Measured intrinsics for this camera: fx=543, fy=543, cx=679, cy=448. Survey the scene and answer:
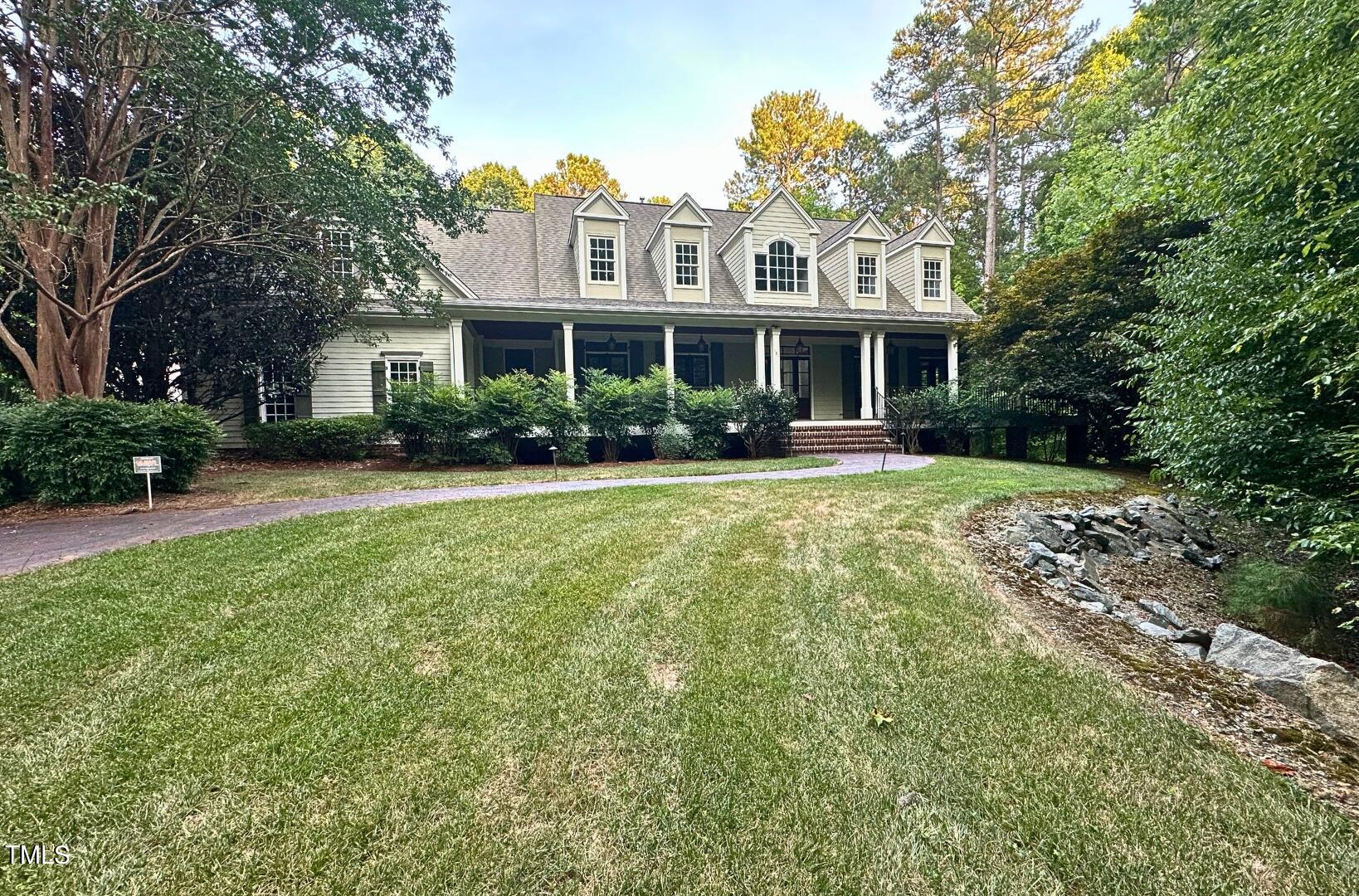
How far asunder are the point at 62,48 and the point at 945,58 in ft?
75.9

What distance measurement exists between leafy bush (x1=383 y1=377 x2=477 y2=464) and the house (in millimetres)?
1881

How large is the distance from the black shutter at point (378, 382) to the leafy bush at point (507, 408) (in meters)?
3.60

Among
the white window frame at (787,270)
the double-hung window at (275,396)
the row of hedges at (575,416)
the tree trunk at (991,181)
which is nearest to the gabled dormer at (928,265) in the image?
the white window frame at (787,270)

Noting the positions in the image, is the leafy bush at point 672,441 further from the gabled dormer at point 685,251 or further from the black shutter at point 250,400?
the black shutter at point 250,400

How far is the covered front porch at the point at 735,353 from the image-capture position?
14273 millimetres

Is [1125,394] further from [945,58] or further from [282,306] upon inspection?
[282,306]

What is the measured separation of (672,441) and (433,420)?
4699mm

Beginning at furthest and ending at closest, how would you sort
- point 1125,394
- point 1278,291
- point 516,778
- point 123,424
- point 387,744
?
point 1125,394
point 123,424
point 1278,291
point 387,744
point 516,778

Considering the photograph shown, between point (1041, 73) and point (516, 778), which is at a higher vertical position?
point (1041, 73)

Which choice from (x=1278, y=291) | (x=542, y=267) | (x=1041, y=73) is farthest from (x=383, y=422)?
(x=1041, y=73)

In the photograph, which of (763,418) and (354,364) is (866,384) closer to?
(763,418)

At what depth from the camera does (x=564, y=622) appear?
3.31 m

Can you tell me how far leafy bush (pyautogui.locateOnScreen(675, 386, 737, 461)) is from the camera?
11.9 m

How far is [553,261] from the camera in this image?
1474 centimetres
